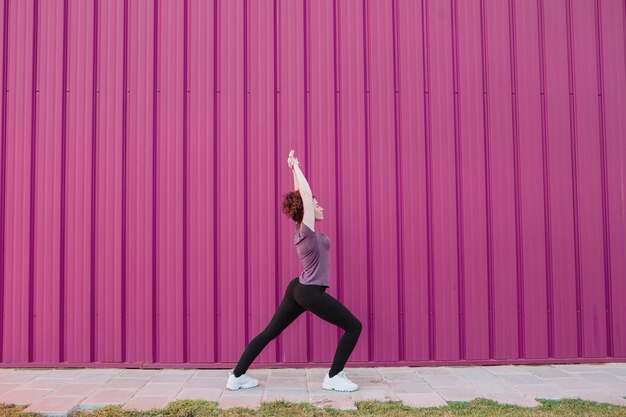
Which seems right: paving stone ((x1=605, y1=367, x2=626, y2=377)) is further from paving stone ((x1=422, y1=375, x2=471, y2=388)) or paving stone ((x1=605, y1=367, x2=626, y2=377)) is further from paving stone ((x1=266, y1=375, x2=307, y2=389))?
paving stone ((x1=266, y1=375, x2=307, y2=389))

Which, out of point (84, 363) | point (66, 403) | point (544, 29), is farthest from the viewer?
point (544, 29)

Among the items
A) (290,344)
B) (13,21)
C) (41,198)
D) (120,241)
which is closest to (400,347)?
(290,344)

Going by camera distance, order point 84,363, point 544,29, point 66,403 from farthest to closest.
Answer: point 544,29 < point 84,363 < point 66,403

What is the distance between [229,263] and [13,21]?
3165 millimetres

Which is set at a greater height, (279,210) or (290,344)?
(279,210)

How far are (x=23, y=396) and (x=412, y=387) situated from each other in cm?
304

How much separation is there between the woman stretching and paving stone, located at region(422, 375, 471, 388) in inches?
27.9

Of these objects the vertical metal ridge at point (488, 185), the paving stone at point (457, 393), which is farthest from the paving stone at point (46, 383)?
the vertical metal ridge at point (488, 185)

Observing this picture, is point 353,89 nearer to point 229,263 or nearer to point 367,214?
point 367,214

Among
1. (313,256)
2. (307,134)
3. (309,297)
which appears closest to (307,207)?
(313,256)

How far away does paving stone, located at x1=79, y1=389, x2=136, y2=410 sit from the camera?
3832 millimetres

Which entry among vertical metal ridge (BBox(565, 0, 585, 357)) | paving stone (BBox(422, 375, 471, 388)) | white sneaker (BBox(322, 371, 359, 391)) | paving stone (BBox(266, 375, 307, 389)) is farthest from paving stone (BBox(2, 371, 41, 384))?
vertical metal ridge (BBox(565, 0, 585, 357))

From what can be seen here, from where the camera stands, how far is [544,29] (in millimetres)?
5234

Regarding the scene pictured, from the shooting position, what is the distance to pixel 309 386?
4.30 m
